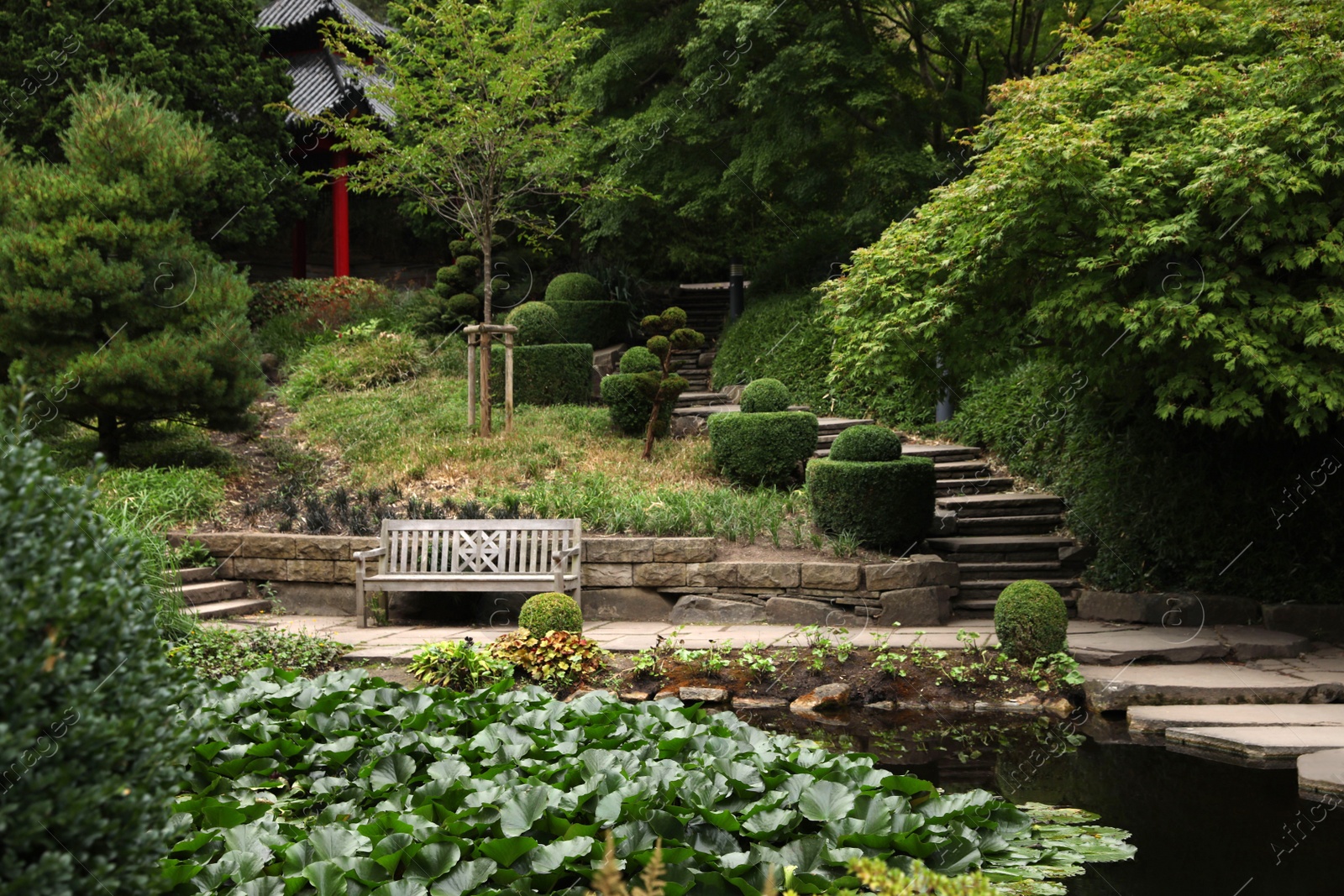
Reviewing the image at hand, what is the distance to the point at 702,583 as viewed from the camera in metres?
8.28

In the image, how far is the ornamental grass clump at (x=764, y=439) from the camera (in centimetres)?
1033

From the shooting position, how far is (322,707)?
430 cm

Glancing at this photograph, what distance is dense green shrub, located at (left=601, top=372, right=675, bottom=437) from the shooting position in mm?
11875

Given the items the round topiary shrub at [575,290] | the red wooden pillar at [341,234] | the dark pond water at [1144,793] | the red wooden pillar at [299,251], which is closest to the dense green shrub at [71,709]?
the dark pond water at [1144,793]

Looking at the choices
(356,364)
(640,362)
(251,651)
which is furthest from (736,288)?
(251,651)

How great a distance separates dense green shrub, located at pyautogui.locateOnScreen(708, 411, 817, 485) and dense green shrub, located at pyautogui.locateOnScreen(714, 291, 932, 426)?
8.49 feet

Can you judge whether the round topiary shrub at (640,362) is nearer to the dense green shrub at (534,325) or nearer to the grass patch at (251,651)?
the dense green shrub at (534,325)

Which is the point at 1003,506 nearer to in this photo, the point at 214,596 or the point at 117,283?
the point at 214,596

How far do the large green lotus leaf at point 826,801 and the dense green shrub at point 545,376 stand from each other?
1078 cm

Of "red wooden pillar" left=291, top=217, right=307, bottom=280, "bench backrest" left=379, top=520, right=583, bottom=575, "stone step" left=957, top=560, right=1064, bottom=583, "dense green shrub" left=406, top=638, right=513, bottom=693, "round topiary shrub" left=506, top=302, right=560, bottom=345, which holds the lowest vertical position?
"dense green shrub" left=406, top=638, right=513, bottom=693

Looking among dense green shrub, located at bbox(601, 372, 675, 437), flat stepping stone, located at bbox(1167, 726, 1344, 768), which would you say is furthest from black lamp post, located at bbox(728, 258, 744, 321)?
flat stepping stone, located at bbox(1167, 726, 1344, 768)

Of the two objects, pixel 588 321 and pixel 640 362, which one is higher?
pixel 588 321

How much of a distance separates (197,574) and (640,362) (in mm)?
5298

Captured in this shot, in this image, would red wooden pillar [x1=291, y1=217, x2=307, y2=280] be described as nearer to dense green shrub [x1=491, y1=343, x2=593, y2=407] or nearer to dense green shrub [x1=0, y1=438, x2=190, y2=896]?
dense green shrub [x1=491, y1=343, x2=593, y2=407]
